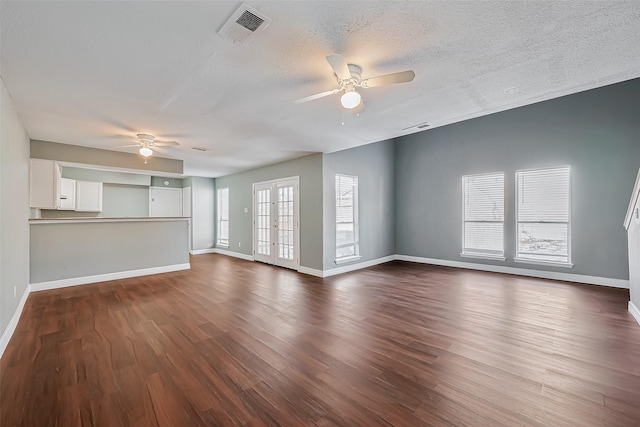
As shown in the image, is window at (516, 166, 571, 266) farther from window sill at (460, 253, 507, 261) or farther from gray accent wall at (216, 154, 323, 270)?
gray accent wall at (216, 154, 323, 270)

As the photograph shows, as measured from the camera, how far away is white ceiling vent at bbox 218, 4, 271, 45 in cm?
163

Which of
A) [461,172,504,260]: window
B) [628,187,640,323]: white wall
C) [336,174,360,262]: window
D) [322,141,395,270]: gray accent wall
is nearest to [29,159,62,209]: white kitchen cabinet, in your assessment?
[322,141,395,270]: gray accent wall

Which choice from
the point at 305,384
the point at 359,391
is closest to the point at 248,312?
the point at 305,384

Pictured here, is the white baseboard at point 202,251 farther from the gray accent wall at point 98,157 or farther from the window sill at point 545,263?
the window sill at point 545,263

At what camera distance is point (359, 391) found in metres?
1.91

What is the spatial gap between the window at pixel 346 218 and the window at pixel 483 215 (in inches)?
100

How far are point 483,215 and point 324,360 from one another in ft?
17.4

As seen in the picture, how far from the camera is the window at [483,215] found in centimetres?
578

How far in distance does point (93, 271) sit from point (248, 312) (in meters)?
3.68

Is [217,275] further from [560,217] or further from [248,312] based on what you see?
[560,217]

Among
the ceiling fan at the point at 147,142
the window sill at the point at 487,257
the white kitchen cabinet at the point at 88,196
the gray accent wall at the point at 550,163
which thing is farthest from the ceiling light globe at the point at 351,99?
the white kitchen cabinet at the point at 88,196

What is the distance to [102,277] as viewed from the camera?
5086mm

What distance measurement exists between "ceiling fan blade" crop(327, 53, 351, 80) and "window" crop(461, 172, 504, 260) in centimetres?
509

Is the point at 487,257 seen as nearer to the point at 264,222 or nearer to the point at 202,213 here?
the point at 264,222
